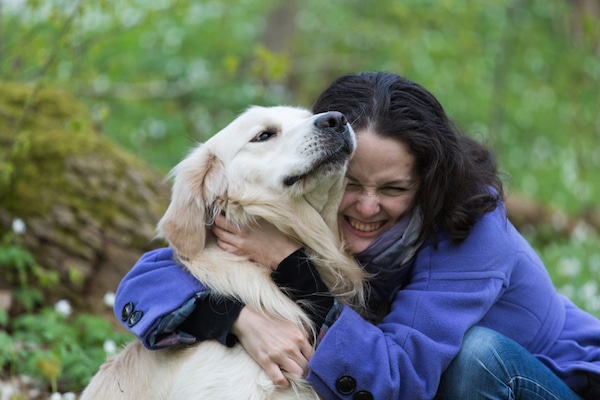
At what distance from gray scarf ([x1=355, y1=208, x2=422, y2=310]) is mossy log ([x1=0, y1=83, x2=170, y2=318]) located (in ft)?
6.91

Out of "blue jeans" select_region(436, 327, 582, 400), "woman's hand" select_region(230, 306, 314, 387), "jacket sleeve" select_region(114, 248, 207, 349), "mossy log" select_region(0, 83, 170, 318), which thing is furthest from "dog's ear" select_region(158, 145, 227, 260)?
"mossy log" select_region(0, 83, 170, 318)

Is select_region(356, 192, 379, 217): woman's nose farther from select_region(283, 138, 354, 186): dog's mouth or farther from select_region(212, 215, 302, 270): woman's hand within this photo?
select_region(212, 215, 302, 270): woman's hand

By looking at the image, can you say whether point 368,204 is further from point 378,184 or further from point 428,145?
point 428,145

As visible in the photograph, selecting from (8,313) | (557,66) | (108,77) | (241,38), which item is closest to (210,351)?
(8,313)

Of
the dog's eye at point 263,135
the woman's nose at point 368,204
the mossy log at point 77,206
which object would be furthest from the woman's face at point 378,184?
the mossy log at point 77,206

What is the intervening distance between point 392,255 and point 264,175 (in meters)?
0.59

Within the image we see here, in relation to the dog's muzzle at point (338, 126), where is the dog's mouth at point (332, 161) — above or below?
below

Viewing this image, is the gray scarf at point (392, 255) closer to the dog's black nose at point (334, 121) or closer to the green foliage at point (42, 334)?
the dog's black nose at point (334, 121)

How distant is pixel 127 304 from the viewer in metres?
2.79

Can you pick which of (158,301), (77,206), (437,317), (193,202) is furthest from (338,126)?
(77,206)

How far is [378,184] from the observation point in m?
2.86

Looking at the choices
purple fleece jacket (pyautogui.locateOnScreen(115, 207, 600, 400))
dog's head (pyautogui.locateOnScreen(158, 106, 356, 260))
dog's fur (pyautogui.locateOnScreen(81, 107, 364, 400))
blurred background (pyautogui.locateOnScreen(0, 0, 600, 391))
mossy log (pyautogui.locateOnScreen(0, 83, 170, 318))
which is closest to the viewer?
purple fleece jacket (pyautogui.locateOnScreen(115, 207, 600, 400))

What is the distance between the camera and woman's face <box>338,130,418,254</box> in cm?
282

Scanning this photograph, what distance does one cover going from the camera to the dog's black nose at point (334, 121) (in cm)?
276
